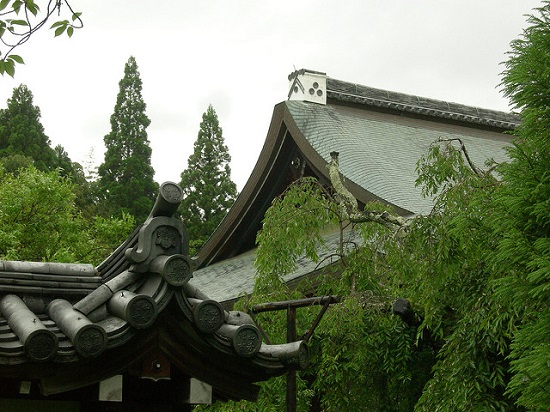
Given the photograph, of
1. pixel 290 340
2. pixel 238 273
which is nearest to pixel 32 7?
pixel 290 340

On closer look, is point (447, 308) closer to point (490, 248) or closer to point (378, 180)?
point (490, 248)

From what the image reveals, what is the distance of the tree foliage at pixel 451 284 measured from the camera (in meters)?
3.77

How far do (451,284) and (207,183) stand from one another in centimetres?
2109

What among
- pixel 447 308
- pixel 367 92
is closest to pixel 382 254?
pixel 447 308

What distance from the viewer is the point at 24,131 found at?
2936cm

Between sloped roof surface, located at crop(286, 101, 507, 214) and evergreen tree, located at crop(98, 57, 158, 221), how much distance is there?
1379 centimetres

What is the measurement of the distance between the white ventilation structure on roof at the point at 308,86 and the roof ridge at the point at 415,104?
35cm

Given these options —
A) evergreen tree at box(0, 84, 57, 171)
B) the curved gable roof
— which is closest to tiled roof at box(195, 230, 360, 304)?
the curved gable roof

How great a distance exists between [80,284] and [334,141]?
27.1ft

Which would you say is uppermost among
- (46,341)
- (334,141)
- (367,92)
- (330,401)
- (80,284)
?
(367,92)

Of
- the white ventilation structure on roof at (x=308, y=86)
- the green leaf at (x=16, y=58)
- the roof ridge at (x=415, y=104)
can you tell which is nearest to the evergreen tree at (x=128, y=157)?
the roof ridge at (x=415, y=104)

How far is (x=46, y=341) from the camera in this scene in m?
3.24

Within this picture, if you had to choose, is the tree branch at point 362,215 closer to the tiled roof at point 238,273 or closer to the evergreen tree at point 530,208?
the tiled roof at point 238,273

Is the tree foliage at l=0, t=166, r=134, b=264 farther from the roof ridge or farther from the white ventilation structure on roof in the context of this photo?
the roof ridge
